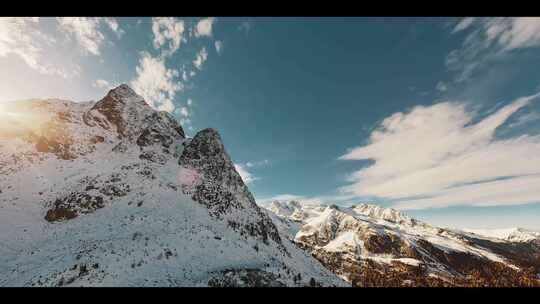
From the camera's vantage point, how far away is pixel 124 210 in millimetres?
34719

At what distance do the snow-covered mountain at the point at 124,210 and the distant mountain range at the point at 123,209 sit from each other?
5.5 inches

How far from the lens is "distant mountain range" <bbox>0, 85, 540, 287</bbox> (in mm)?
23672

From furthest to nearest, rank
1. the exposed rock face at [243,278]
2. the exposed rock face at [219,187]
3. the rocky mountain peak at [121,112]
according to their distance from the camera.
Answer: the rocky mountain peak at [121,112] → the exposed rock face at [219,187] → the exposed rock face at [243,278]

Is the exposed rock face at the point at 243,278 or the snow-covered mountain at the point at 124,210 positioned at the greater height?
the snow-covered mountain at the point at 124,210

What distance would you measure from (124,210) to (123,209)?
307 millimetres

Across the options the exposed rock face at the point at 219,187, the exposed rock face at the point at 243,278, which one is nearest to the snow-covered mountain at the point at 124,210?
the exposed rock face at the point at 243,278

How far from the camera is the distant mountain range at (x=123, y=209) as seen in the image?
2367cm

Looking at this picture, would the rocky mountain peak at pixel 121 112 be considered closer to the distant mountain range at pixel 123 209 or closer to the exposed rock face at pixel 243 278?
the distant mountain range at pixel 123 209

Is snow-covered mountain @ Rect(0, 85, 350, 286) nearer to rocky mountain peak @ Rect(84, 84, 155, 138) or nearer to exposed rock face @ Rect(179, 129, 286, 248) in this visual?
exposed rock face @ Rect(179, 129, 286, 248)
